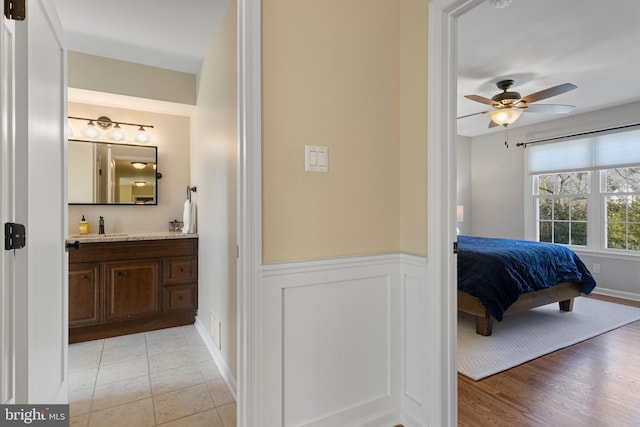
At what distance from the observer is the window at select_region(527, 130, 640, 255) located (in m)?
4.23

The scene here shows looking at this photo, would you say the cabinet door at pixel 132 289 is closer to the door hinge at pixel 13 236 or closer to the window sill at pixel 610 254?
the door hinge at pixel 13 236

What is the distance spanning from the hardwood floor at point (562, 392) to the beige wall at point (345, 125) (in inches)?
43.5

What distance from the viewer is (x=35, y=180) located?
4.14 feet

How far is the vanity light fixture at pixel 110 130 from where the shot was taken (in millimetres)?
3287

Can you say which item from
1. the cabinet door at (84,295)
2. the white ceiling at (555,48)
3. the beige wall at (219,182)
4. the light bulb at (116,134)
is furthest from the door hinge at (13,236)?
the white ceiling at (555,48)

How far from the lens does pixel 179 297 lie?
316 centimetres

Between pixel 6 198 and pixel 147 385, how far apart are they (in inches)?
63.4

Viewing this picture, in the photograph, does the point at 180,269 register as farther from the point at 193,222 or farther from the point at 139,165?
the point at 139,165

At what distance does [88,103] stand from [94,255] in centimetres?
162

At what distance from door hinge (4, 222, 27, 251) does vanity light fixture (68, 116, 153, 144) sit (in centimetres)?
271

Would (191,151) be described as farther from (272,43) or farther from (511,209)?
(511,209)

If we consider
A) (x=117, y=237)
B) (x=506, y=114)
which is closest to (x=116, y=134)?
(x=117, y=237)

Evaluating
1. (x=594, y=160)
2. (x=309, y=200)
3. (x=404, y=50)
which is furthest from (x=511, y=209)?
(x=309, y=200)

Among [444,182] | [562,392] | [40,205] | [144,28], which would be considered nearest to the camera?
[40,205]
